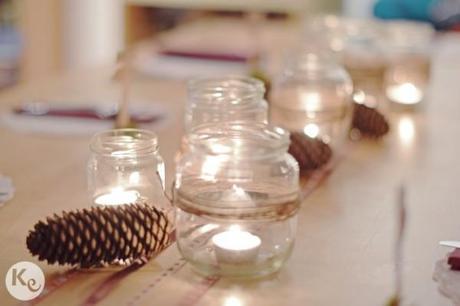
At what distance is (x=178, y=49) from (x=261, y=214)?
1.17 meters

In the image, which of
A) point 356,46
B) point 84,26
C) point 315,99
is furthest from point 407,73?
point 84,26

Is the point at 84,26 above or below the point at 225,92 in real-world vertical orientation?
below

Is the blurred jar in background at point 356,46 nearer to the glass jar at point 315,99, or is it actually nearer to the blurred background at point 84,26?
the glass jar at point 315,99

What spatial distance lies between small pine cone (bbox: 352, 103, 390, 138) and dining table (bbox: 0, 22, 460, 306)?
0.5 inches

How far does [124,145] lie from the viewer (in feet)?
3.15

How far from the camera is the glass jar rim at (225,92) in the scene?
110cm

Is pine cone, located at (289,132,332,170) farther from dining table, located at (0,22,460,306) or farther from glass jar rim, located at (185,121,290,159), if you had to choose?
glass jar rim, located at (185,121,290,159)

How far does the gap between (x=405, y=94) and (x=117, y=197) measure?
76cm

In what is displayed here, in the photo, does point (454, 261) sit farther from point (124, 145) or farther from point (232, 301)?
point (124, 145)

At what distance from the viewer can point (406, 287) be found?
33.7 inches

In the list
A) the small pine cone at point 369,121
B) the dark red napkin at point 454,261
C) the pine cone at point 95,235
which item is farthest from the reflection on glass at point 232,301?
the small pine cone at point 369,121

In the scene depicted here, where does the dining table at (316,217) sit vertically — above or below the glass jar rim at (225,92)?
below

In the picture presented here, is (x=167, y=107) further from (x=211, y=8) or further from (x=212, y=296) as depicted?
(x=211, y=8)

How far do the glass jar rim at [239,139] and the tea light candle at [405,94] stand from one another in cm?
71
